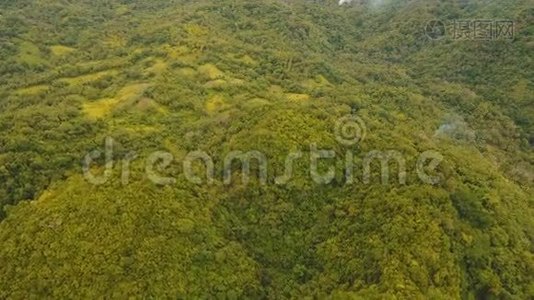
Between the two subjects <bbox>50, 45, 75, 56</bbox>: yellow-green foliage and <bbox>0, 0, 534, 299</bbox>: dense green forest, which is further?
<bbox>50, 45, 75, 56</bbox>: yellow-green foliage

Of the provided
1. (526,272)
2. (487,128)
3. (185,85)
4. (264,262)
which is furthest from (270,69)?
(526,272)

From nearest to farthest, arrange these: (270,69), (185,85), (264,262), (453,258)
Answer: (453,258), (264,262), (185,85), (270,69)

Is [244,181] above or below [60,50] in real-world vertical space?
above

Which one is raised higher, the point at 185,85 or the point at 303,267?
the point at 185,85

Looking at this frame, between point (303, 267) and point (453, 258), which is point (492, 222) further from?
point (303, 267)

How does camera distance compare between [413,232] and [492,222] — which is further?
[492,222]

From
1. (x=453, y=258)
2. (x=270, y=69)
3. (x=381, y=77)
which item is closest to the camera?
(x=453, y=258)

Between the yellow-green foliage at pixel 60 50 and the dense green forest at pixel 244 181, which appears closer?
the dense green forest at pixel 244 181

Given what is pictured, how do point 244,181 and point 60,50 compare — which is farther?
point 60,50
